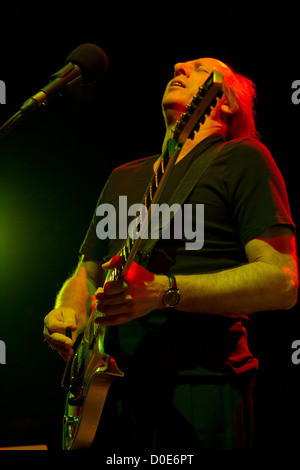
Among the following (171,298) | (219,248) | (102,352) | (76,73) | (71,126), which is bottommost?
(102,352)

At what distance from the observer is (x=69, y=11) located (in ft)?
10.6

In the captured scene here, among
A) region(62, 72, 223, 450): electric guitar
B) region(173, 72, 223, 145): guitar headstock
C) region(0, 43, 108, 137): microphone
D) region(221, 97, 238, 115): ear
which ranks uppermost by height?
region(221, 97, 238, 115): ear

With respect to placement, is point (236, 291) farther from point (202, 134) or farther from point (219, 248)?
point (202, 134)

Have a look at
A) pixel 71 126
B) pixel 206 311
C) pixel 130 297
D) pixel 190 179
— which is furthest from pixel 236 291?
pixel 71 126

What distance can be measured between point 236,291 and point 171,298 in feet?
0.67

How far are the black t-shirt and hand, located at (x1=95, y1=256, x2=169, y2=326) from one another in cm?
16

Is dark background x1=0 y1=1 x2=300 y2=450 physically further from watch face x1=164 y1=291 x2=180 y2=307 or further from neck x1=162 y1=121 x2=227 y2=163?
watch face x1=164 y1=291 x2=180 y2=307

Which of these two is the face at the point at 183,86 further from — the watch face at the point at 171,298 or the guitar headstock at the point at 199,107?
the watch face at the point at 171,298

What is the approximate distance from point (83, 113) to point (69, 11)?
0.67 m

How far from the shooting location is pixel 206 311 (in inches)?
59.2

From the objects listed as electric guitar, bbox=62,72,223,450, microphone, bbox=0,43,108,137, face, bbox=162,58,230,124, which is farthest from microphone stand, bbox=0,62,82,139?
face, bbox=162,58,230,124

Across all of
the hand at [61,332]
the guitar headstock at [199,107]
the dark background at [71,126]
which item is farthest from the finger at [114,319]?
the dark background at [71,126]

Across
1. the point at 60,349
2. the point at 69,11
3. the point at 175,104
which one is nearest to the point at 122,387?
the point at 60,349

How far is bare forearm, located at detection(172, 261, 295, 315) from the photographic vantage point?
58.6 inches
